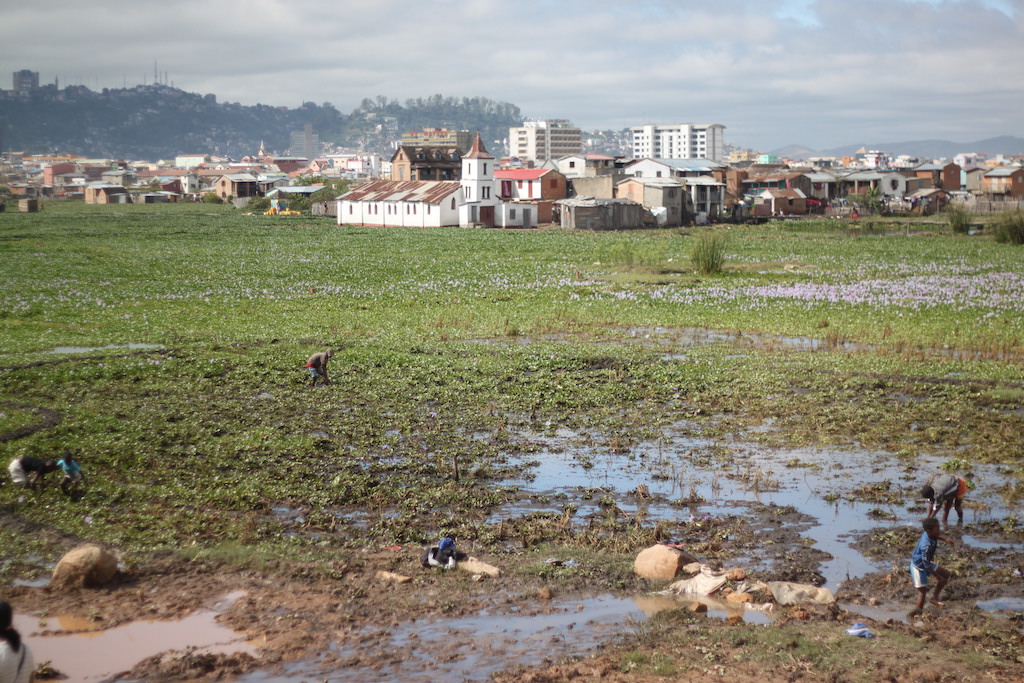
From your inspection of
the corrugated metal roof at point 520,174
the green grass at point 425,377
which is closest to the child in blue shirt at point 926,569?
the green grass at point 425,377

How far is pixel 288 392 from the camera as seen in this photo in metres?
23.5

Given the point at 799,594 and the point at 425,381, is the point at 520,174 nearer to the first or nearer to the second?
the point at 425,381

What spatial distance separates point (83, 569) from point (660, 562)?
736cm

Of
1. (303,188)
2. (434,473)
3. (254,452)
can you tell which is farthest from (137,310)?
(303,188)

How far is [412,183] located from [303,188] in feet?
129

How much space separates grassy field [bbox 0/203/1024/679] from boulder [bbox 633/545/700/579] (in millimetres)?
337

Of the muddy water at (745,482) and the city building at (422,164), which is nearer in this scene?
the muddy water at (745,482)

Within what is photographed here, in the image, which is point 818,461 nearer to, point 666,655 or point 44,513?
point 666,655

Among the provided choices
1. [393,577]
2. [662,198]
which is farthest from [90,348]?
[662,198]

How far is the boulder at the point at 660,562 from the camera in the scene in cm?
1280

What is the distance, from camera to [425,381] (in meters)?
24.6

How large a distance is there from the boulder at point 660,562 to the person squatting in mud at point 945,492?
4.07m

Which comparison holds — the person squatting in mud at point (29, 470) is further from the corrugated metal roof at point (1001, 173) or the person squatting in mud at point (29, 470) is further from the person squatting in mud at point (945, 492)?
the corrugated metal roof at point (1001, 173)

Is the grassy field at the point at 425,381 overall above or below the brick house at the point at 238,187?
below
